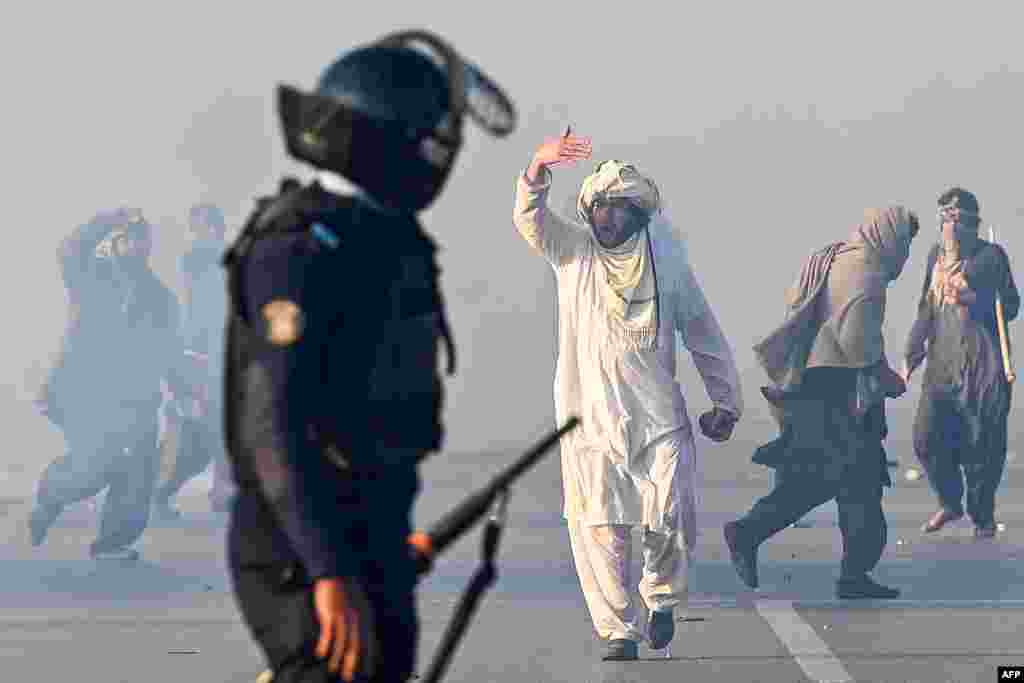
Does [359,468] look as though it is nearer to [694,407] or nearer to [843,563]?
[843,563]

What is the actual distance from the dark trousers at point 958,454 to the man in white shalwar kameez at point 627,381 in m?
6.80

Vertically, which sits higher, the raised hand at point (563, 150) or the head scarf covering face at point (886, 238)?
the raised hand at point (563, 150)

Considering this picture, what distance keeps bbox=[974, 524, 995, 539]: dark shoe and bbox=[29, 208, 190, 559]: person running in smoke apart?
565cm

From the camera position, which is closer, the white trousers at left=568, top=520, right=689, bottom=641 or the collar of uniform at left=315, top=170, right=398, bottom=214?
the collar of uniform at left=315, top=170, right=398, bottom=214

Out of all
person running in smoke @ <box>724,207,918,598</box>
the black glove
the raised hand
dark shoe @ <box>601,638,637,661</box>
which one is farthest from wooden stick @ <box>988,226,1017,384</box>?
the raised hand

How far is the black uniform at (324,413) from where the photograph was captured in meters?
4.80

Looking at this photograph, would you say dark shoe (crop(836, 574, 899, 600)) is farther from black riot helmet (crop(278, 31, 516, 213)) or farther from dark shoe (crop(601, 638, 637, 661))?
black riot helmet (crop(278, 31, 516, 213))

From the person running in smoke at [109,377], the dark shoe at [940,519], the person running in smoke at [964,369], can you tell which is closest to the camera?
the person running in smoke at [109,377]

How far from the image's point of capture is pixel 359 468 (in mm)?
4910

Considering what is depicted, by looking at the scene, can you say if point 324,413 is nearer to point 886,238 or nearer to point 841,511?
point 841,511

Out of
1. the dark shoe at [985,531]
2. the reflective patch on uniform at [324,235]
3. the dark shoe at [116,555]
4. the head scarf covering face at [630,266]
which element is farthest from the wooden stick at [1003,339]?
the reflective patch on uniform at [324,235]

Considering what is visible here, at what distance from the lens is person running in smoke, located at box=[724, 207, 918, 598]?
14.4 metres

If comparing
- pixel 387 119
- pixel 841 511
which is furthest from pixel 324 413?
pixel 841 511

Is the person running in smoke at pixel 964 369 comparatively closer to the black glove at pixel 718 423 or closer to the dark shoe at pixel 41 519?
the dark shoe at pixel 41 519
